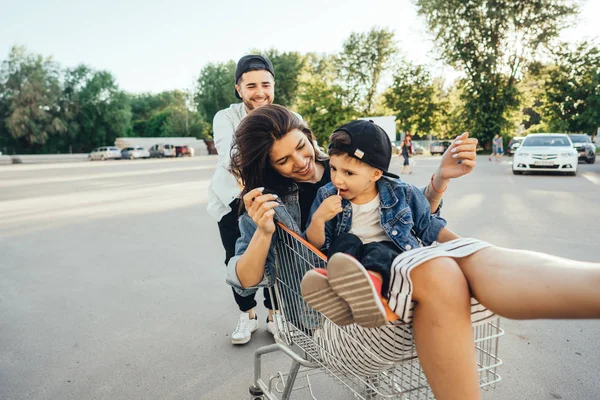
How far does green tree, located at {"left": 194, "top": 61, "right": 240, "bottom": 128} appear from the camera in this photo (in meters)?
54.0

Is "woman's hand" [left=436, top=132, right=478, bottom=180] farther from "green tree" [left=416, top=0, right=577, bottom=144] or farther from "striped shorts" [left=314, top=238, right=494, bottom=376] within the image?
"green tree" [left=416, top=0, right=577, bottom=144]

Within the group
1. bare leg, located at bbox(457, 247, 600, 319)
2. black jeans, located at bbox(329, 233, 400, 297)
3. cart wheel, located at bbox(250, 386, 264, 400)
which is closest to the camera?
bare leg, located at bbox(457, 247, 600, 319)

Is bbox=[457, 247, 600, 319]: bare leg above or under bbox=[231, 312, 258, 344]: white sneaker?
above

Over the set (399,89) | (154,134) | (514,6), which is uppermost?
(514,6)

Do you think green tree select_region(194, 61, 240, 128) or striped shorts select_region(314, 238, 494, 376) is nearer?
striped shorts select_region(314, 238, 494, 376)

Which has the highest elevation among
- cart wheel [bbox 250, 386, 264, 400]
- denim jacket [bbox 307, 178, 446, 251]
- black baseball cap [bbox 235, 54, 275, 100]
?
black baseball cap [bbox 235, 54, 275, 100]

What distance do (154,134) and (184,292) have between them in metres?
66.7

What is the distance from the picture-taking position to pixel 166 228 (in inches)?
279

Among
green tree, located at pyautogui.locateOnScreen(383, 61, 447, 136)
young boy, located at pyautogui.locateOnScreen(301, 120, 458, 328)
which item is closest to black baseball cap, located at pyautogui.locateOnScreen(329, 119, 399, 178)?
young boy, located at pyautogui.locateOnScreen(301, 120, 458, 328)

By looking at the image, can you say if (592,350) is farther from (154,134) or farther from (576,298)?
(154,134)

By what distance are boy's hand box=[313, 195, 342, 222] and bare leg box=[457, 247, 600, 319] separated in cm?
54

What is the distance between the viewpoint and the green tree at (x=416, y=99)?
4006 centimetres

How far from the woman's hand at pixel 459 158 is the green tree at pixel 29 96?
4693cm

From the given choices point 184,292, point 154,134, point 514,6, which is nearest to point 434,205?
point 184,292
